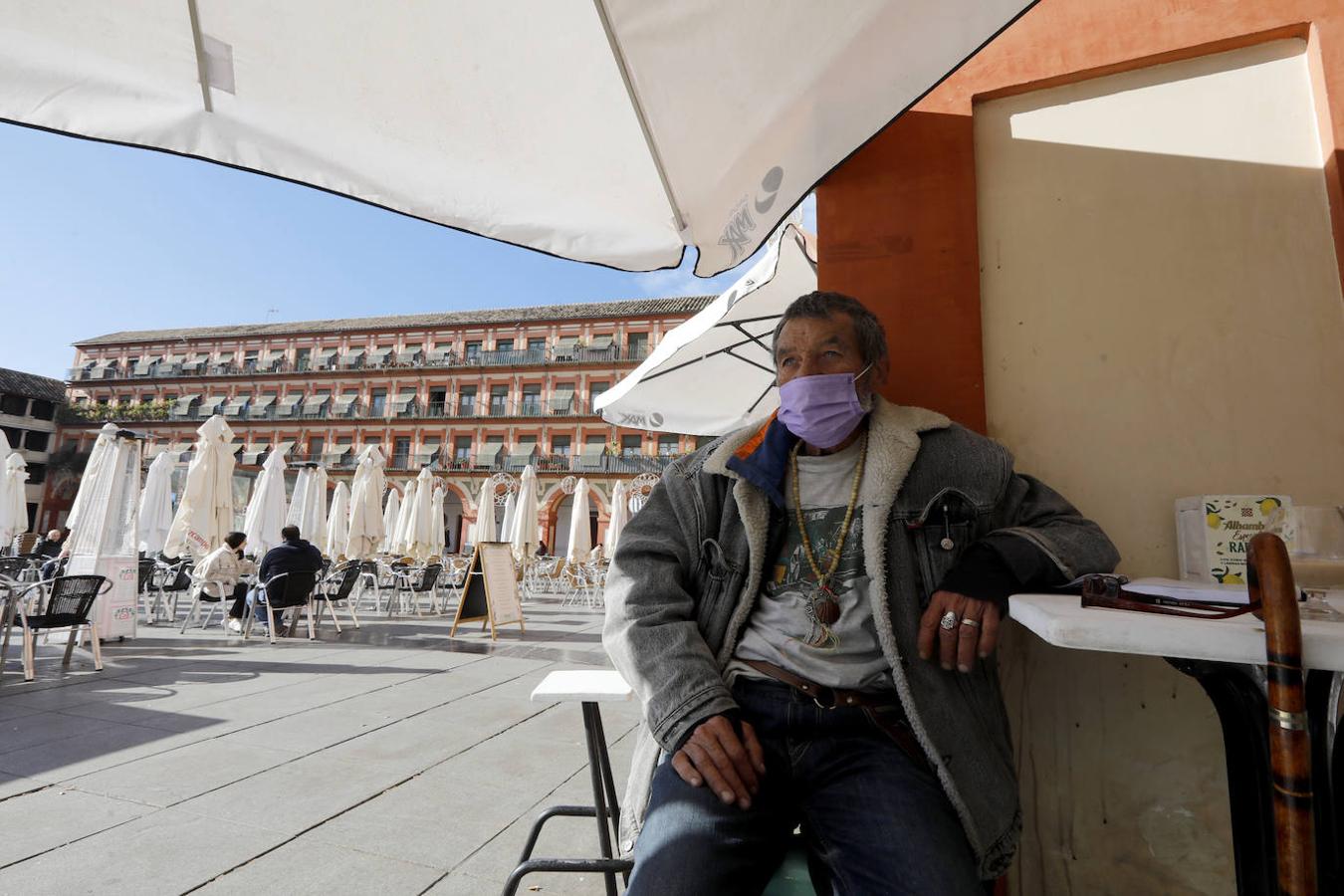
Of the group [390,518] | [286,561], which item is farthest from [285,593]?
[390,518]

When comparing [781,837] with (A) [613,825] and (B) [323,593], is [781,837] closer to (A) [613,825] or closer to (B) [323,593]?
(A) [613,825]

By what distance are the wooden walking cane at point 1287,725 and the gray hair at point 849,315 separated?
3.27 feet

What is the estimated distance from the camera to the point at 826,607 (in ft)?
4.64

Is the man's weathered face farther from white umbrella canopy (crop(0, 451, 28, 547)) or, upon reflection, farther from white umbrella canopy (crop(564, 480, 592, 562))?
white umbrella canopy (crop(0, 451, 28, 547))

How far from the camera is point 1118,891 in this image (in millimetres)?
1687

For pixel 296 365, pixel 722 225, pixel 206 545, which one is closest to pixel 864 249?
pixel 722 225

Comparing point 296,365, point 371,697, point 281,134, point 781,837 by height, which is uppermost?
point 296,365

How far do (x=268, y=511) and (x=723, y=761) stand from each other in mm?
12189

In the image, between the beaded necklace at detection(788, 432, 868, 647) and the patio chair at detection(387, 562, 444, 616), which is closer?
the beaded necklace at detection(788, 432, 868, 647)

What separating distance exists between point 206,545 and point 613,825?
374 inches

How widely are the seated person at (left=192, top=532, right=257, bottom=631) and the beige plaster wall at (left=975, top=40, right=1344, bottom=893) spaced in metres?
8.92

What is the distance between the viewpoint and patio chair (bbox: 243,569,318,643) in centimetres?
730

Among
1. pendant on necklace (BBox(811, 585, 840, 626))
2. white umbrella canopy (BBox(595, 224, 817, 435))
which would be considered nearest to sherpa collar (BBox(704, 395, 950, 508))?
pendant on necklace (BBox(811, 585, 840, 626))

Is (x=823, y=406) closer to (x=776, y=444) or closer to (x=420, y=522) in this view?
(x=776, y=444)
